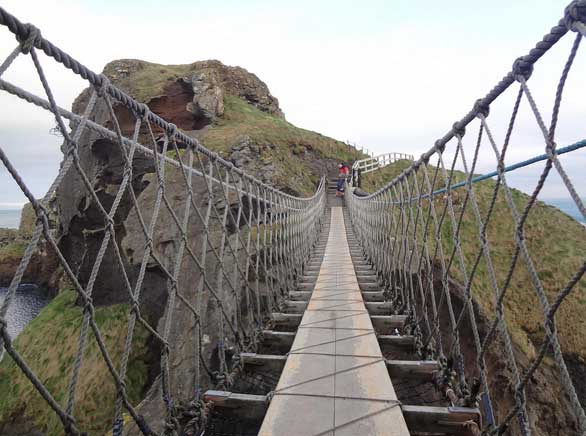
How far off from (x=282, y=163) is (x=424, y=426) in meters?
13.7

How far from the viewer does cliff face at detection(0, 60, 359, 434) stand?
7357 millimetres

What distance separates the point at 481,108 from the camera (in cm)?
164

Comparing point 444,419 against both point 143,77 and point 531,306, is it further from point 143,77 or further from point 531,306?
point 143,77

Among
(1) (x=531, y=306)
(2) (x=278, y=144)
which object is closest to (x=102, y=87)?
(1) (x=531, y=306)

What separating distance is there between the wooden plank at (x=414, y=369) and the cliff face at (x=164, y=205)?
1.26m

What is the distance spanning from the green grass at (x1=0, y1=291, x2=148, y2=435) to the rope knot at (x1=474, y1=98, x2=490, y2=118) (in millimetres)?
11160

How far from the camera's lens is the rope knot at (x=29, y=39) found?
964mm

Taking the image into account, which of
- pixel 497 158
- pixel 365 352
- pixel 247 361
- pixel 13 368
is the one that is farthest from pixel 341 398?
pixel 13 368

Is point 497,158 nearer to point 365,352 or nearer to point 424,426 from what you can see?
point 424,426

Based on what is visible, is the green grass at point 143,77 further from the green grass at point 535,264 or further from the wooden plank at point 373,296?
the wooden plank at point 373,296

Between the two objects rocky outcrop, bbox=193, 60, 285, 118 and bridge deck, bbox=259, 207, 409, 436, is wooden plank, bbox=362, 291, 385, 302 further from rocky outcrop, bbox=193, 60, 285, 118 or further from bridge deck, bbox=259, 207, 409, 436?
rocky outcrop, bbox=193, 60, 285, 118

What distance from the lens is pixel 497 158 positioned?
4.71ft

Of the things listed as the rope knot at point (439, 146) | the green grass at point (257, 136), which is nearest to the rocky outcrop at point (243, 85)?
the green grass at point (257, 136)

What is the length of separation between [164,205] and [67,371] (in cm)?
640
